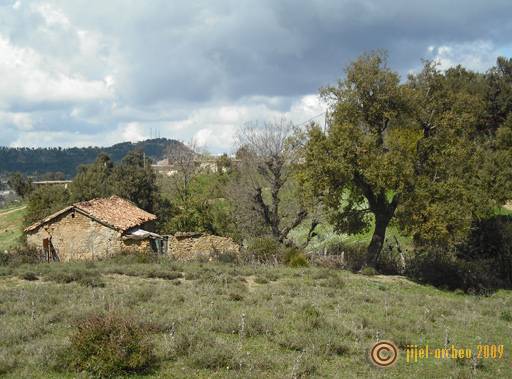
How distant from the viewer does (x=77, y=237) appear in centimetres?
3069

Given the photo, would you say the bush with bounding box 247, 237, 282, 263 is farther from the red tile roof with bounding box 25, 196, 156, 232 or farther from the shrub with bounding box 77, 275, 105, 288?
the shrub with bounding box 77, 275, 105, 288

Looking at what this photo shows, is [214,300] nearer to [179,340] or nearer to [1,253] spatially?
[179,340]

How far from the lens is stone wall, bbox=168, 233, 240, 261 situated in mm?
29450

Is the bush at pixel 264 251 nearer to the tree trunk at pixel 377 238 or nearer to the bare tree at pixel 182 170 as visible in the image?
Result: the tree trunk at pixel 377 238

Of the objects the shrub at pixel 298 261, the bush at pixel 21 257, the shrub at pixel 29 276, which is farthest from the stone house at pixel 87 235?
the shrub at pixel 29 276

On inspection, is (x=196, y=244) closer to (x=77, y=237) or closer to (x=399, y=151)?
(x=77, y=237)

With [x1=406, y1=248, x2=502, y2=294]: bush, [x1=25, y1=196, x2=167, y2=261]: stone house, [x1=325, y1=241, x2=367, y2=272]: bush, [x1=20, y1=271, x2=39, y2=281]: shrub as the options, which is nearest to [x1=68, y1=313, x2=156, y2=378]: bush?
[x1=20, y1=271, x2=39, y2=281]: shrub

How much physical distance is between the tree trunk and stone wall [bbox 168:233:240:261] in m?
8.28

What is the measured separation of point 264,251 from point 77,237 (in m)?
13.0

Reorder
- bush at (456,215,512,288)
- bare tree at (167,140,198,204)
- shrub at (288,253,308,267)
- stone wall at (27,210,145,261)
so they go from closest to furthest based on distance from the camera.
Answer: shrub at (288,253,308,267), bush at (456,215,512,288), stone wall at (27,210,145,261), bare tree at (167,140,198,204)

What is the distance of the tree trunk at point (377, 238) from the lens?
24375 mm

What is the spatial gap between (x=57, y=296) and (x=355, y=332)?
885cm

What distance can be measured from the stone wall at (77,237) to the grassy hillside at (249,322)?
10.2m

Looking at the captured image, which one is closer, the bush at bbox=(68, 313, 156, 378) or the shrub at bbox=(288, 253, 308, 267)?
the bush at bbox=(68, 313, 156, 378)
